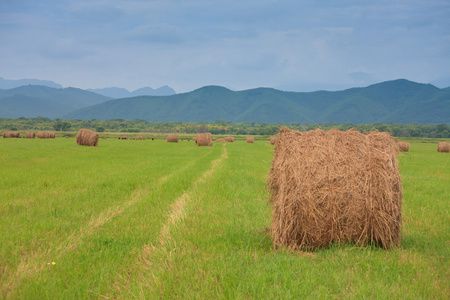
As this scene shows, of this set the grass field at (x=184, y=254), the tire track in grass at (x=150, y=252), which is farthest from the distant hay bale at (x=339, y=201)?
the tire track in grass at (x=150, y=252)

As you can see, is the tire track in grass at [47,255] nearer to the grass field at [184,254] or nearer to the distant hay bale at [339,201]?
the grass field at [184,254]

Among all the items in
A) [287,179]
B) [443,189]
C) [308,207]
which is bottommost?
[443,189]

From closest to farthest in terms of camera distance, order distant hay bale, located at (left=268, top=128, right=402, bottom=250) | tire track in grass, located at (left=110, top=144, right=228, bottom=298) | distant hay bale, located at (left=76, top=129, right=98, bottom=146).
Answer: tire track in grass, located at (left=110, top=144, right=228, bottom=298) → distant hay bale, located at (left=268, top=128, right=402, bottom=250) → distant hay bale, located at (left=76, top=129, right=98, bottom=146)

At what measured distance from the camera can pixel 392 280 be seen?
17.4 ft

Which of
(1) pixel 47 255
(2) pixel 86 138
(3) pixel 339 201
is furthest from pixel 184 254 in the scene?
(2) pixel 86 138

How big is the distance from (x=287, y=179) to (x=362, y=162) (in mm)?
1648

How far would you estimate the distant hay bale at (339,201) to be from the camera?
7055 millimetres

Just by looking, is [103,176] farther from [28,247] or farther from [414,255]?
[414,255]

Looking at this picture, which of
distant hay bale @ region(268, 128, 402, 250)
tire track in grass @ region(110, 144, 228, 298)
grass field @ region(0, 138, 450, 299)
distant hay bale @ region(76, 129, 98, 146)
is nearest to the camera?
grass field @ region(0, 138, 450, 299)

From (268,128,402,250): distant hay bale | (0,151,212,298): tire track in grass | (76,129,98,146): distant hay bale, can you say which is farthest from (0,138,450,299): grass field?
(76,129,98,146): distant hay bale

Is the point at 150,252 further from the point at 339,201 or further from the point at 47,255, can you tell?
the point at 339,201

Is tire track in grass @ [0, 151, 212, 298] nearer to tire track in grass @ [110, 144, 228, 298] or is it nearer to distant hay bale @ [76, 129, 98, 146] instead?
tire track in grass @ [110, 144, 228, 298]

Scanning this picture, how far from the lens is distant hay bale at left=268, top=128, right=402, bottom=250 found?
7.05m

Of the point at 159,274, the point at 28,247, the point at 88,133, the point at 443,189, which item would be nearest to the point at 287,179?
the point at 159,274
